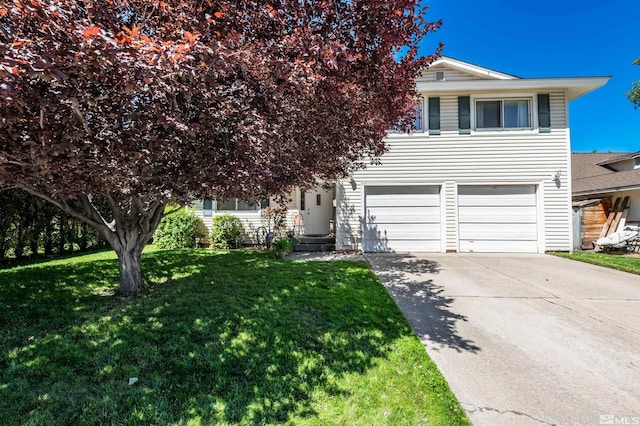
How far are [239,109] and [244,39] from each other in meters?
0.90

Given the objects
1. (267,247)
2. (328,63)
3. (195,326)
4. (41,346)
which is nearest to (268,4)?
(328,63)

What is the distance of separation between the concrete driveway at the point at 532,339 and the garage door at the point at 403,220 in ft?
9.77

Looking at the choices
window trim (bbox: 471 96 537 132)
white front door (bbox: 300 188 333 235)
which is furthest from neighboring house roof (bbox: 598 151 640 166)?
white front door (bbox: 300 188 333 235)

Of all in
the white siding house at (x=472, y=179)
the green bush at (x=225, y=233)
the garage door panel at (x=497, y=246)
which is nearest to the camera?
the white siding house at (x=472, y=179)

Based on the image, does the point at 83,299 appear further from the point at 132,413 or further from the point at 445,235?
the point at 445,235

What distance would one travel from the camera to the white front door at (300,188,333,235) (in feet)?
39.5

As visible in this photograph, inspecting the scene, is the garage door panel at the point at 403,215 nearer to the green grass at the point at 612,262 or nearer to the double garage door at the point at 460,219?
the double garage door at the point at 460,219

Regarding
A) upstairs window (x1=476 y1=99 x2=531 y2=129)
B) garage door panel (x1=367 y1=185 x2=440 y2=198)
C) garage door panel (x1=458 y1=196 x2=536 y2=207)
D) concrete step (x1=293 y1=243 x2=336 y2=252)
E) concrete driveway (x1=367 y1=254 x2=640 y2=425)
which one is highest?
upstairs window (x1=476 y1=99 x2=531 y2=129)

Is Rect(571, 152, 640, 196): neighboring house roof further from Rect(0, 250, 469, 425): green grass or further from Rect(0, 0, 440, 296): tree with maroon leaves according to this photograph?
Rect(0, 250, 469, 425): green grass

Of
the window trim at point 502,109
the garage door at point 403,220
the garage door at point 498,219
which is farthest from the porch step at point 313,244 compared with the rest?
the window trim at point 502,109

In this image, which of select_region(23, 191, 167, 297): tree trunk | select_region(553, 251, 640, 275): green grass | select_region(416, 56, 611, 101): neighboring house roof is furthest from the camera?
select_region(416, 56, 611, 101): neighboring house roof

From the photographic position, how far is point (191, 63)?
244 centimetres

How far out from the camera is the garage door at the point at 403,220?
9812mm

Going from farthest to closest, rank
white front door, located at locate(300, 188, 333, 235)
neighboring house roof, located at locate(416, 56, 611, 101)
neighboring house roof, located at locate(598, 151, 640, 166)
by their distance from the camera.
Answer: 1. neighboring house roof, located at locate(598, 151, 640, 166)
2. white front door, located at locate(300, 188, 333, 235)
3. neighboring house roof, located at locate(416, 56, 611, 101)
